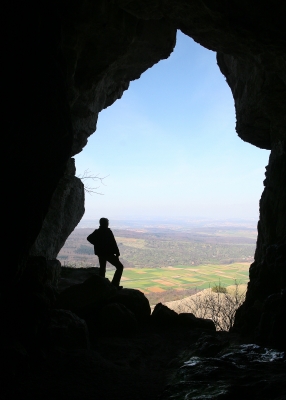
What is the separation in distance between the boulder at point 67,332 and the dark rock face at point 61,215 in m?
7.14

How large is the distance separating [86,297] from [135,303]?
190cm

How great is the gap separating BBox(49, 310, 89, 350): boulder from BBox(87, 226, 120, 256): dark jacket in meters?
5.02

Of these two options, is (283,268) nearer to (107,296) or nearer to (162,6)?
(107,296)

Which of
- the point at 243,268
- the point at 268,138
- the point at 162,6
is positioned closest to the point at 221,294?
the point at 268,138

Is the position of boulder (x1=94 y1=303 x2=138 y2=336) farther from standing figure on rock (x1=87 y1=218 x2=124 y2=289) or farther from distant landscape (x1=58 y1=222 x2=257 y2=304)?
distant landscape (x1=58 y1=222 x2=257 y2=304)

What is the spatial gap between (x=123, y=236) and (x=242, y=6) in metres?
110

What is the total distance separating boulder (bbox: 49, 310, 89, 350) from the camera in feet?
21.2

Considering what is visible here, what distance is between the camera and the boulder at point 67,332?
645cm

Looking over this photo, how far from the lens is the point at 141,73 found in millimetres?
15805

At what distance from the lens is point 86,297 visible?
378 inches

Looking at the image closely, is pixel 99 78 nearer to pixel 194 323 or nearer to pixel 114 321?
pixel 114 321

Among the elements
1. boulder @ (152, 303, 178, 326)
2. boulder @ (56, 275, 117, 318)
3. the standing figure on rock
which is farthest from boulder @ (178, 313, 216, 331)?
the standing figure on rock

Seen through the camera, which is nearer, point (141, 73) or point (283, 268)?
point (283, 268)

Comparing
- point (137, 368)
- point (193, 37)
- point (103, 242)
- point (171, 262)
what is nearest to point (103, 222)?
point (103, 242)
